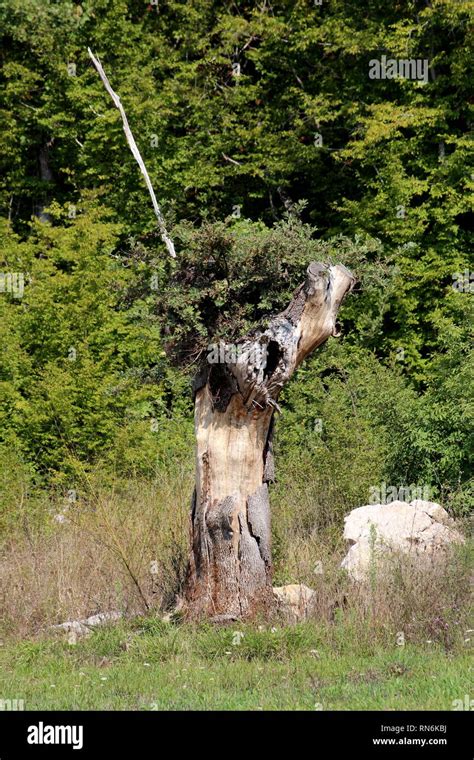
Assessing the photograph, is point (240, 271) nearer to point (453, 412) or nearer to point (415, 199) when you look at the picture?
point (453, 412)

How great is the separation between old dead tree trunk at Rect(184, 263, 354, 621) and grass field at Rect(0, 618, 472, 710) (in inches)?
16.0

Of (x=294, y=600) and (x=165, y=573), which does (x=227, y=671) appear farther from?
(x=165, y=573)

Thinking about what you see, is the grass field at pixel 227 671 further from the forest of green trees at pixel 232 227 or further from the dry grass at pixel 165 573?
the forest of green trees at pixel 232 227

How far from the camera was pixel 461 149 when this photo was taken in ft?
54.9

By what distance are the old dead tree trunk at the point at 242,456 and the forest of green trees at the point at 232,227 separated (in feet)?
1.53

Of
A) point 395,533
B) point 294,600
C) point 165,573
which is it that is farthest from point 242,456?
point 395,533

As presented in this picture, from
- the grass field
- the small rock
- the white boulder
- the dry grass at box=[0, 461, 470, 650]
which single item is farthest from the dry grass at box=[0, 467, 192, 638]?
the white boulder

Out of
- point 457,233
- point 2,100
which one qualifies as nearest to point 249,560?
point 457,233

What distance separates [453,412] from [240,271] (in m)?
3.78

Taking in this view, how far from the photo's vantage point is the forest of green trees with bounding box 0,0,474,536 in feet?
32.1

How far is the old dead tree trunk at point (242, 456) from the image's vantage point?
8.23 meters

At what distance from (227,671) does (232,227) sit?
827cm

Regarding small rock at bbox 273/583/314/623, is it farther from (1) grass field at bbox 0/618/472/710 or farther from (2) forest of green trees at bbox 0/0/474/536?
(2) forest of green trees at bbox 0/0/474/536

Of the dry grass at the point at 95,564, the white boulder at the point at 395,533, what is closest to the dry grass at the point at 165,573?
the dry grass at the point at 95,564
